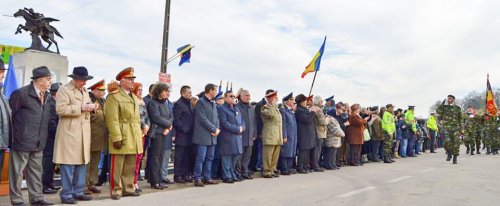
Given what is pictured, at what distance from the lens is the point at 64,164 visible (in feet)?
21.1

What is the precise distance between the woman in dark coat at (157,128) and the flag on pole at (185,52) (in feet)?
30.8

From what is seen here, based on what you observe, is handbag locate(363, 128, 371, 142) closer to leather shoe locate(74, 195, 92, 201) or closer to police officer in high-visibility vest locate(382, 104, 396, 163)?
police officer in high-visibility vest locate(382, 104, 396, 163)

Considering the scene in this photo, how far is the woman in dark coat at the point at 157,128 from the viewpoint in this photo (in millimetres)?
7873

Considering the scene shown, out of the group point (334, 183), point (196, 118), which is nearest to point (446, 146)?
point (334, 183)

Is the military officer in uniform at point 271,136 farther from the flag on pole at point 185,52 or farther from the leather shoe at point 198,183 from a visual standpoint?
the flag on pole at point 185,52

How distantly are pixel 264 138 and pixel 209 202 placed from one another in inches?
144

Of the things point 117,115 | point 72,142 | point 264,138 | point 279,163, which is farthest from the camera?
point 279,163

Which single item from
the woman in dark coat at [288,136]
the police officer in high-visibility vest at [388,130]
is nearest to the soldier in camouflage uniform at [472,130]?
the police officer in high-visibility vest at [388,130]

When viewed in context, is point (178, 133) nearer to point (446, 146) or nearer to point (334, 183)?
point (334, 183)


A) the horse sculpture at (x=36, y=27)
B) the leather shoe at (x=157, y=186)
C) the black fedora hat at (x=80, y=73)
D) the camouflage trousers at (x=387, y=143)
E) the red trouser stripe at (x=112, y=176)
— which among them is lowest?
the leather shoe at (x=157, y=186)

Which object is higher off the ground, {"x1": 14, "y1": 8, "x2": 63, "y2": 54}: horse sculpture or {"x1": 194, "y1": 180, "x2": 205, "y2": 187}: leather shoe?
{"x1": 14, "y1": 8, "x2": 63, "y2": 54}: horse sculpture

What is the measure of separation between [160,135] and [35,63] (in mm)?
6387

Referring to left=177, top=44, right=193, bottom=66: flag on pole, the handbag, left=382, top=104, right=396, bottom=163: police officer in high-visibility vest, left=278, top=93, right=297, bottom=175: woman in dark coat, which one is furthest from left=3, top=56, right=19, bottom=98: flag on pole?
left=382, top=104, right=396, bottom=163: police officer in high-visibility vest

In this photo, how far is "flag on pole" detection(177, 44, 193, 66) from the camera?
17.5 m
